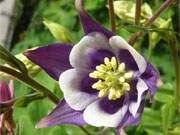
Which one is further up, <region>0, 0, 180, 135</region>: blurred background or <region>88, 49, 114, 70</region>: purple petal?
<region>88, 49, 114, 70</region>: purple petal

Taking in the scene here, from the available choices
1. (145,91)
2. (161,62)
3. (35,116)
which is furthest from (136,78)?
(161,62)

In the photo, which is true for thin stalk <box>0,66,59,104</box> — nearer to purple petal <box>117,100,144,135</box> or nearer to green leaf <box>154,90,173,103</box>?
purple petal <box>117,100,144,135</box>

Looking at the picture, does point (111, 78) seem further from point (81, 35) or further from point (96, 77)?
point (81, 35)

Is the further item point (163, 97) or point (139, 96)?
point (163, 97)

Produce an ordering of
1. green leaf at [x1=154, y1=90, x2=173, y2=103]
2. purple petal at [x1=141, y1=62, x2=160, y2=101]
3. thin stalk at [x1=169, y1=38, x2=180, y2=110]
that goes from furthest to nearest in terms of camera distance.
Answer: green leaf at [x1=154, y1=90, x2=173, y2=103]
thin stalk at [x1=169, y1=38, x2=180, y2=110]
purple petal at [x1=141, y1=62, x2=160, y2=101]

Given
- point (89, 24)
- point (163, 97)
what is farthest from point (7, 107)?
point (163, 97)

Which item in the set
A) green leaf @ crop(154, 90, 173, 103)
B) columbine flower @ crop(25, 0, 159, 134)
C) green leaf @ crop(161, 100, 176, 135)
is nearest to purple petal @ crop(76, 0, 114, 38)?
columbine flower @ crop(25, 0, 159, 134)

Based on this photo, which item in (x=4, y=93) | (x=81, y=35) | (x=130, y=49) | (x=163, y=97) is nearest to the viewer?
(x=130, y=49)

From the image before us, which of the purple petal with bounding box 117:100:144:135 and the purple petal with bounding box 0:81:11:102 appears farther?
the purple petal with bounding box 0:81:11:102
